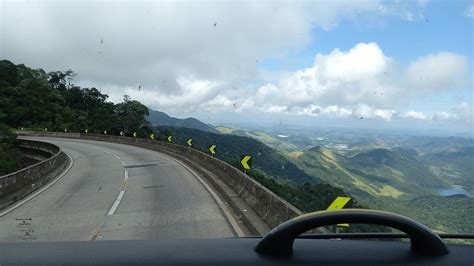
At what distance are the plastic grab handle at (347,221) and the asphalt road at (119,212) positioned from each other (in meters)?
6.78

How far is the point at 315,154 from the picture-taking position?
483 ft

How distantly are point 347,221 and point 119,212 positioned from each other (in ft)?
33.5

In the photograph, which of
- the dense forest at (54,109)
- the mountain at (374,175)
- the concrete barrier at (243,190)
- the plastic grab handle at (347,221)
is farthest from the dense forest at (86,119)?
the plastic grab handle at (347,221)

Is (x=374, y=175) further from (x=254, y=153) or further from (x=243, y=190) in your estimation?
(x=243, y=190)

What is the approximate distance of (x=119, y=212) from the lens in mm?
11078

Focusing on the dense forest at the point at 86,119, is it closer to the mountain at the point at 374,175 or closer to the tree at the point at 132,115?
the tree at the point at 132,115

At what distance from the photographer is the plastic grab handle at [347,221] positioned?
5.61 feet

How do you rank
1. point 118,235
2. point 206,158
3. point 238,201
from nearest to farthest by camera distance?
point 118,235
point 238,201
point 206,158

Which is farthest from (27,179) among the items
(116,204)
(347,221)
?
(347,221)

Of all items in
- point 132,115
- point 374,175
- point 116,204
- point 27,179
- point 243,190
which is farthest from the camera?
point 374,175

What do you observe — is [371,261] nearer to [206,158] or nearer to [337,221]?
[337,221]

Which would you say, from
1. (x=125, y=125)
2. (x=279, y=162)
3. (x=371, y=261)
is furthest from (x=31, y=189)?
(x=279, y=162)

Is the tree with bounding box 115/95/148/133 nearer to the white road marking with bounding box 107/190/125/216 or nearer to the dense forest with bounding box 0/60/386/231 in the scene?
the dense forest with bounding box 0/60/386/231

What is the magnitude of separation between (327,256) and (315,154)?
14833 centimetres
